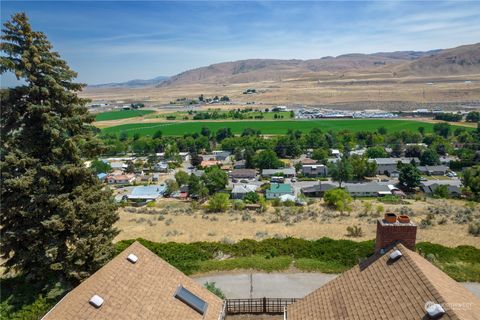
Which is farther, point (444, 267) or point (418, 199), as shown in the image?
point (418, 199)

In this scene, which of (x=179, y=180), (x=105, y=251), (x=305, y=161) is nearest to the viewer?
(x=105, y=251)

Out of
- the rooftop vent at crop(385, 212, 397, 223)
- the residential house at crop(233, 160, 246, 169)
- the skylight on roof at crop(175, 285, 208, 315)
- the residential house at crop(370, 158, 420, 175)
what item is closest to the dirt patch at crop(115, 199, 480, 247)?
the skylight on roof at crop(175, 285, 208, 315)

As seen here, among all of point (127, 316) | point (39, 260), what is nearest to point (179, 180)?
point (39, 260)

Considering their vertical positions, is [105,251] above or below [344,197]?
above

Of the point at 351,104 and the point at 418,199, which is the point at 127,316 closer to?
the point at 418,199

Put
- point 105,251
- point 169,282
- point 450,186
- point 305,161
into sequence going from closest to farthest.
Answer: point 169,282
point 105,251
point 450,186
point 305,161

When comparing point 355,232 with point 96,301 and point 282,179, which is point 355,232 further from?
point 282,179

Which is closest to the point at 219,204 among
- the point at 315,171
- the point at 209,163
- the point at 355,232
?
the point at 355,232
